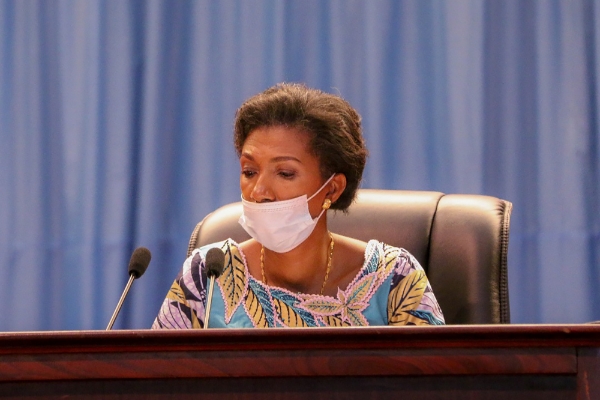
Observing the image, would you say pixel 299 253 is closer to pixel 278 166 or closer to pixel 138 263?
pixel 278 166

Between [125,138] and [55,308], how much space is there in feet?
2.08

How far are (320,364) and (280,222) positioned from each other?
83 cm

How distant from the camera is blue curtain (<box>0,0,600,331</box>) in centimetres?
266

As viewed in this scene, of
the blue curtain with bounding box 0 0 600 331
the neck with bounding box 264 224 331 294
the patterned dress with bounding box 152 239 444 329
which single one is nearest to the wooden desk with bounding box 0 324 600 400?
the patterned dress with bounding box 152 239 444 329

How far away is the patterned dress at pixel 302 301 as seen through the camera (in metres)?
1.80

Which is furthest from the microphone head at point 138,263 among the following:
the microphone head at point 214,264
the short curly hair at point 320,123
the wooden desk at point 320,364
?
the wooden desk at point 320,364

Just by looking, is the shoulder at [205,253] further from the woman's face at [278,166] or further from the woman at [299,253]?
the woman's face at [278,166]

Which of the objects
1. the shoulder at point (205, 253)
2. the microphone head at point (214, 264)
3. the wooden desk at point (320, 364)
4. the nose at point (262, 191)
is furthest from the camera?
the shoulder at point (205, 253)

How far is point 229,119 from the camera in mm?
2754

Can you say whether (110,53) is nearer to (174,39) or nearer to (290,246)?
(174,39)

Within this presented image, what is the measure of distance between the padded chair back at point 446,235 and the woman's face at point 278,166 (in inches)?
10.3

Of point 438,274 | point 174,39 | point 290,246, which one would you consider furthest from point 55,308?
point 438,274

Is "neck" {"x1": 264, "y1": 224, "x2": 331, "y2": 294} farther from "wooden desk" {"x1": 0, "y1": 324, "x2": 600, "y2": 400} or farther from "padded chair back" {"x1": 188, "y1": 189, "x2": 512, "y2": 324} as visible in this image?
"wooden desk" {"x1": 0, "y1": 324, "x2": 600, "y2": 400}

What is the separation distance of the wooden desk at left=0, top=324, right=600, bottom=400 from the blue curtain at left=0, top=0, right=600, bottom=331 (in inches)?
68.4
